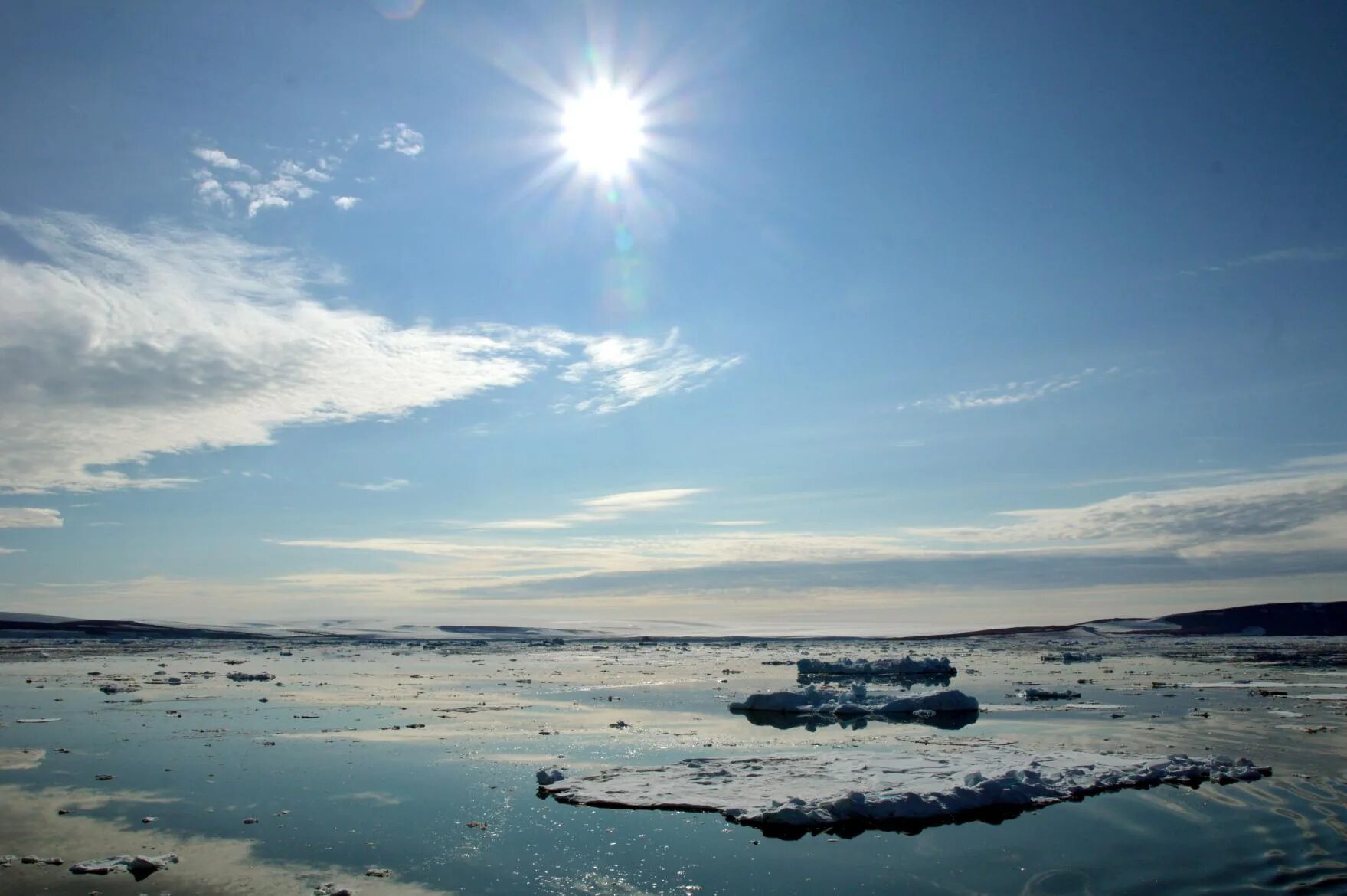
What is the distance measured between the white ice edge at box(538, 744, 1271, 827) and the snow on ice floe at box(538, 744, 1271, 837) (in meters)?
0.02

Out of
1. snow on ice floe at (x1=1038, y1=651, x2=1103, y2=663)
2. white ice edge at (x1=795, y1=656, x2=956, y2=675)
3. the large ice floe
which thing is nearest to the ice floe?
the large ice floe

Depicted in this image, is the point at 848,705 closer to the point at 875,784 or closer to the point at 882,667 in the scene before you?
the point at 875,784

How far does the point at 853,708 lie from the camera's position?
2703cm

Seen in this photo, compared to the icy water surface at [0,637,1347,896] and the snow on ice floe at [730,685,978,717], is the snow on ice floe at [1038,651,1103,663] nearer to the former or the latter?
the icy water surface at [0,637,1347,896]

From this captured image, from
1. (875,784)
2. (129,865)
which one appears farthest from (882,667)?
(129,865)

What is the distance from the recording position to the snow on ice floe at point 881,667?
135ft

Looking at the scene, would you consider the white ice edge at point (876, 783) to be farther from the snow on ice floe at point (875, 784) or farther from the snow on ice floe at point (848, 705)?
the snow on ice floe at point (848, 705)

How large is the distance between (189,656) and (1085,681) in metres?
52.7

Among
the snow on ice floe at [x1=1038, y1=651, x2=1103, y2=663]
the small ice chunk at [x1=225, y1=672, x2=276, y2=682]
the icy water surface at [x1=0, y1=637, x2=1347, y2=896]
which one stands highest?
the small ice chunk at [x1=225, y1=672, x2=276, y2=682]

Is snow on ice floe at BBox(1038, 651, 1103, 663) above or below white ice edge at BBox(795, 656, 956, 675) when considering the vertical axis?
A: below

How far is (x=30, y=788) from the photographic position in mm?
15461

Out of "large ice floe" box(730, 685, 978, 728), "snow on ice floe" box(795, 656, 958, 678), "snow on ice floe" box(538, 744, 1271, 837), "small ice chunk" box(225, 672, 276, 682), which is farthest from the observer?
"snow on ice floe" box(795, 656, 958, 678)

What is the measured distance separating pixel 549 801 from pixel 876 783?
18.5ft

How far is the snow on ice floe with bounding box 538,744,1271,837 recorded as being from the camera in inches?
539
